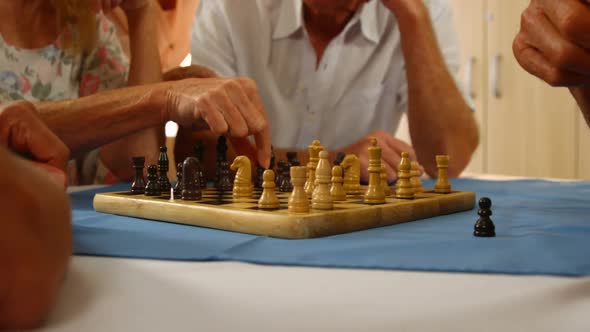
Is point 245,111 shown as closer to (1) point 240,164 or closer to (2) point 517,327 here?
(1) point 240,164

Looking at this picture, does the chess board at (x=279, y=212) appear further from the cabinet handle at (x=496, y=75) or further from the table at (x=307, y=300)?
the cabinet handle at (x=496, y=75)

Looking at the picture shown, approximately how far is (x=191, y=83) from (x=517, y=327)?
1.31m

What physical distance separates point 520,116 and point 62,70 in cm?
367

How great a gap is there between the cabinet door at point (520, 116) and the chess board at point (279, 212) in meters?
3.55

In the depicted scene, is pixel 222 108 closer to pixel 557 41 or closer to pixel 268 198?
pixel 268 198

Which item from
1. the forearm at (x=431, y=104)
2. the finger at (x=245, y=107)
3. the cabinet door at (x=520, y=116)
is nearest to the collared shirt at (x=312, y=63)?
the forearm at (x=431, y=104)

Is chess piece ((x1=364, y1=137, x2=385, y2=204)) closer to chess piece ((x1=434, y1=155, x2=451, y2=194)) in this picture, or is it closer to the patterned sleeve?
chess piece ((x1=434, y1=155, x2=451, y2=194))

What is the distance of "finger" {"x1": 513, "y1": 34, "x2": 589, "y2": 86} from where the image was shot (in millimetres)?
1155

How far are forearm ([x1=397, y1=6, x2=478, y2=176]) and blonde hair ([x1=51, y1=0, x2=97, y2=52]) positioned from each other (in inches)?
49.2

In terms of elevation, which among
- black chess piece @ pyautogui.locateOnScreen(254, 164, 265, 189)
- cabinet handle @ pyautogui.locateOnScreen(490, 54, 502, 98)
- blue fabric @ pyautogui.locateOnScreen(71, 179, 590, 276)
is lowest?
blue fabric @ pyautogui.locateOnScreen(71, 179, 590, 276)

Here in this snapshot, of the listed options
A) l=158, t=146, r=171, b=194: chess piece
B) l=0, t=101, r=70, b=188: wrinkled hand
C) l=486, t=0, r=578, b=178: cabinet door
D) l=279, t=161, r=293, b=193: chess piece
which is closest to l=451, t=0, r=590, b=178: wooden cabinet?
l=486, t=0, r=578, b=178: cabinet door

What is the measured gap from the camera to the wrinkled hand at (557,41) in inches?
41.1

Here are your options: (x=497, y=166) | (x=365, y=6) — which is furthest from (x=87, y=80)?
(x=497, y=166)

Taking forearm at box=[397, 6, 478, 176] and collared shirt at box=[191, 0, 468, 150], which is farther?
collared shirt at box=[191, 0, 468, 150]
